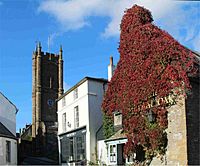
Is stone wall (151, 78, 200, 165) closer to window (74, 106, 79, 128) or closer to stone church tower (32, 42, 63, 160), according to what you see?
window (74, 106, 79, 128)

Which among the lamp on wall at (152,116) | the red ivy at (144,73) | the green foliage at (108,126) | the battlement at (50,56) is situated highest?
the battlement at (50,56)

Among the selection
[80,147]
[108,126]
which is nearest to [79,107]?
[80,147]

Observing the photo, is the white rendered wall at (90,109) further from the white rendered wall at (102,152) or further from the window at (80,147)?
the window at (80,147)

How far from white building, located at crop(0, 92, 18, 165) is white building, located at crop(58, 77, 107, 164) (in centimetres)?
475

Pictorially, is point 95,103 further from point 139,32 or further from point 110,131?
point 139,32

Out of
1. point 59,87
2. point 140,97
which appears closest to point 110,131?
point 140,97

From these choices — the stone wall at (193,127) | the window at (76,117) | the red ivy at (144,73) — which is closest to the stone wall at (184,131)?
the stone wall at (193,127)

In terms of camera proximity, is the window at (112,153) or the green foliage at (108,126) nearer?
the window at (112,153)

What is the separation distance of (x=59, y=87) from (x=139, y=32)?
4427 cm

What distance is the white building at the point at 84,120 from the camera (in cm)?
2836

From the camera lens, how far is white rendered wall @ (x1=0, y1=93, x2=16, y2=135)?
32500 millimetres

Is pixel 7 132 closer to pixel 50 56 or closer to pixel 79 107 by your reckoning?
pixel 79 107

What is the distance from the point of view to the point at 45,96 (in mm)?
63844

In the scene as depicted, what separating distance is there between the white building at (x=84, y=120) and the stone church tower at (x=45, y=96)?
971 inches
